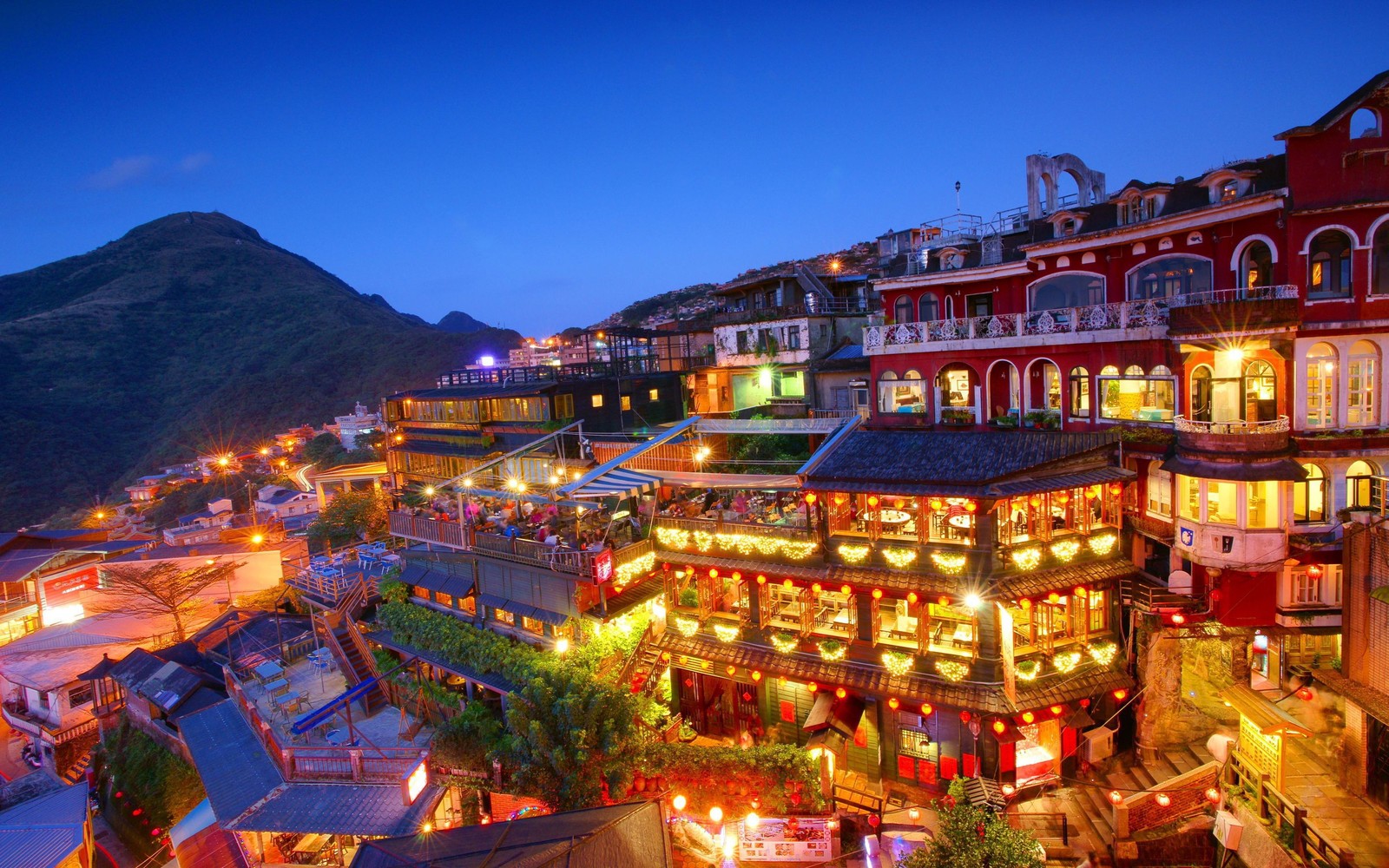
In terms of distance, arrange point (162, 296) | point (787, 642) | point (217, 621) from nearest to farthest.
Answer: point (787, 642), point (217, 621), point (162, 296)

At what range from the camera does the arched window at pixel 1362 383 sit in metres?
17.8

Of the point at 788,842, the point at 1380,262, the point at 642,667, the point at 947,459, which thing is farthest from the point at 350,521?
the point at 1380,262

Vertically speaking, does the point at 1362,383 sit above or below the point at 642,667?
above

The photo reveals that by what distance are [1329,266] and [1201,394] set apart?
175 inches

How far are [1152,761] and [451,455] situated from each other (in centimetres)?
3888

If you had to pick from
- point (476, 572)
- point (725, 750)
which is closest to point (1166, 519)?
point (725, 750)

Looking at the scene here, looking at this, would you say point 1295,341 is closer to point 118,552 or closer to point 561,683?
point 561,683

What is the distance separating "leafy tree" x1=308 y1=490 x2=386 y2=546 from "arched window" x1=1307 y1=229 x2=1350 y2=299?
50.8 metres

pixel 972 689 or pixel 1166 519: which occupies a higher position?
pixel 1166 519

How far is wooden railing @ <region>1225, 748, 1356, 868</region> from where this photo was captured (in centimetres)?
1455

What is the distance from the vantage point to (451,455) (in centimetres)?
4303

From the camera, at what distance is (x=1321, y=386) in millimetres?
18125

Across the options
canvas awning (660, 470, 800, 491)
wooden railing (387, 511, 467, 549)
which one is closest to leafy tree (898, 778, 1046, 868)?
canvas awning (660, 470, 800, 491)

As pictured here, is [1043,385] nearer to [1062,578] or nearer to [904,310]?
[904,310]
